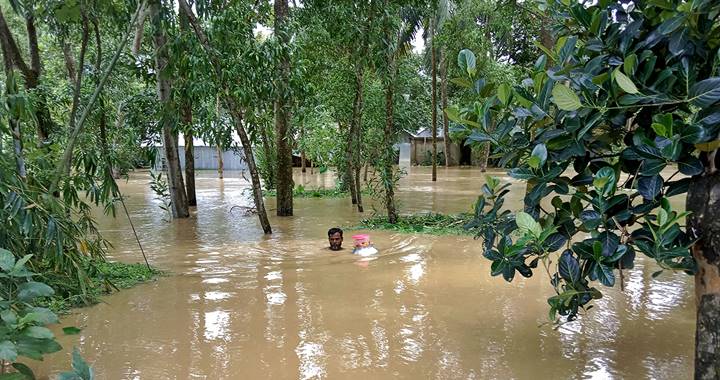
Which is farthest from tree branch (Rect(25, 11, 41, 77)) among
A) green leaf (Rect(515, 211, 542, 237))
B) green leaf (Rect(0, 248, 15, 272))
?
green leaf (Rect(515, 211, 542, 237))

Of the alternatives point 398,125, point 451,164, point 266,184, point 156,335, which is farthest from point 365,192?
point 451,164

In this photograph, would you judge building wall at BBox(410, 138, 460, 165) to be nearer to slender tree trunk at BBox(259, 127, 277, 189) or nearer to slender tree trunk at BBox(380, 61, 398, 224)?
slender tree trunk at BBox(259, 127, 277, 189)

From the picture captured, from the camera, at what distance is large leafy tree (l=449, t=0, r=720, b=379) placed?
6.67ft

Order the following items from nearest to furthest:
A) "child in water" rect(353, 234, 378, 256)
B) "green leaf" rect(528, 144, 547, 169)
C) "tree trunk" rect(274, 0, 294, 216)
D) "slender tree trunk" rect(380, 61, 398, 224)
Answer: "green leaf" rect(528, 144, 547, 169), "child in water" rect(353, 234, 378, 256), "slender tree trunk" rect(380, 61, 398, 224), "tree trunk" rect(274, 0, 294, 216)

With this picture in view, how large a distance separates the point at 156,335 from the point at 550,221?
10.8 feet

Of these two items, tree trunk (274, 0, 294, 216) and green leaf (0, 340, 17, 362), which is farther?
tree trunk (274, 0, 294, 216)

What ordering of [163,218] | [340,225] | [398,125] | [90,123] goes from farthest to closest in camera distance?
[398,125], [163,218], [340,225], [90,123]

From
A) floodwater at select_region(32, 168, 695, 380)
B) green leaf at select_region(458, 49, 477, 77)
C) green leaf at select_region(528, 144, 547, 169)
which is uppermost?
green leaf at select_region(458, 49, 477, 77)

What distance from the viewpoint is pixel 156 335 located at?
4391mm

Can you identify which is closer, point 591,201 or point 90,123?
point 591,201

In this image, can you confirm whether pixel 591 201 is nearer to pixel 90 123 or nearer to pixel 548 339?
pixel 548 339

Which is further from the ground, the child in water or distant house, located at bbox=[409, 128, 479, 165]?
distant house, located at bbox=[409, 128, 479, 165]

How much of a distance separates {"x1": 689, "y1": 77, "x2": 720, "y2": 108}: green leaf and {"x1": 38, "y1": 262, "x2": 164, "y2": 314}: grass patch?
151 inches

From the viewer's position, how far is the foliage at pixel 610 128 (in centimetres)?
203
